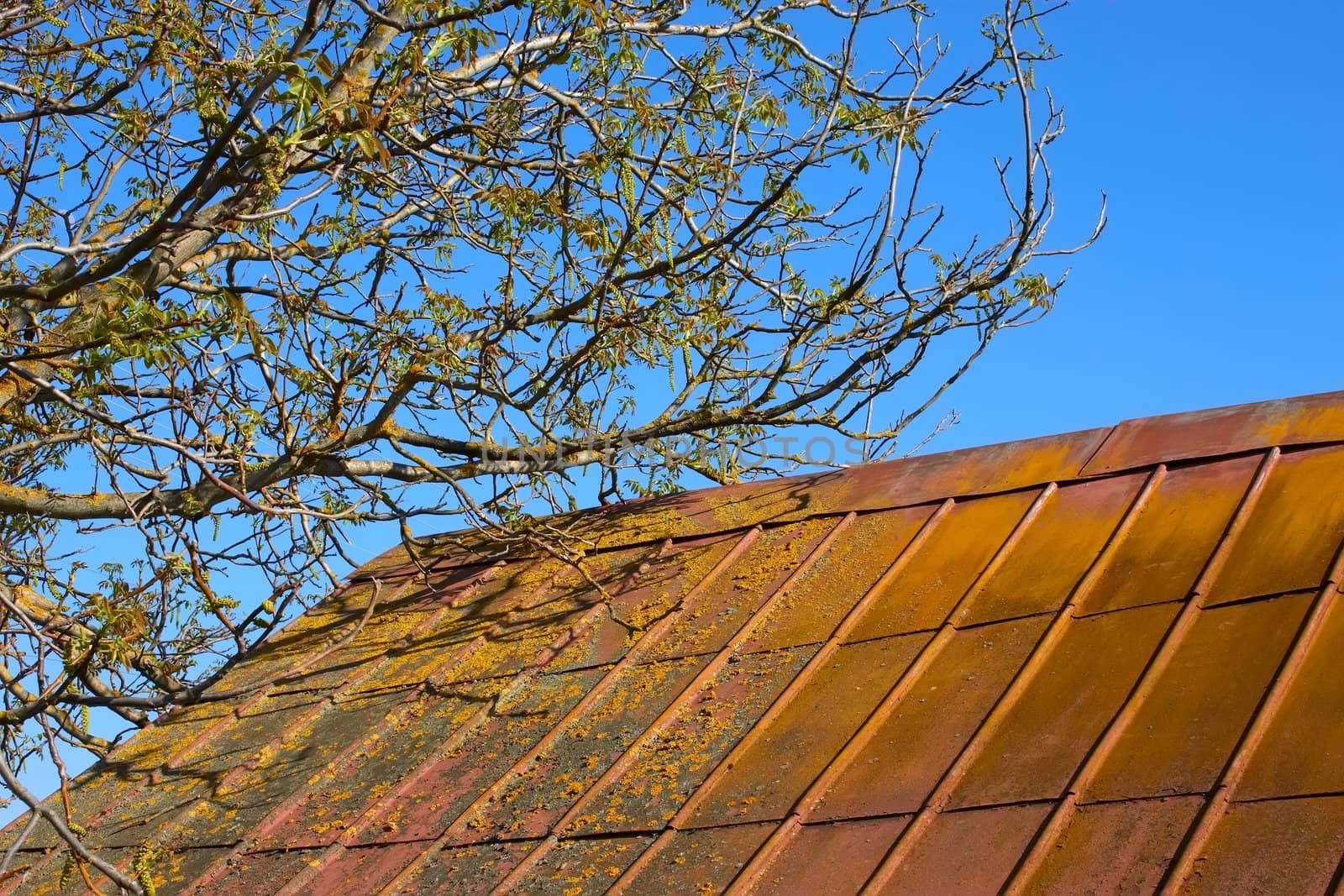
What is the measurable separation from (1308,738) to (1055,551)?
1.51 meters

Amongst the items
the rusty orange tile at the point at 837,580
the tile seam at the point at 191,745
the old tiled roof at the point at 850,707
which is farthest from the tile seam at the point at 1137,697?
the tile seam at the point at 191,745

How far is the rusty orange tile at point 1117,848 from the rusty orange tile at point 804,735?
851mm

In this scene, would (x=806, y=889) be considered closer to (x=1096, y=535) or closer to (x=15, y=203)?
(x=1096, y=535)

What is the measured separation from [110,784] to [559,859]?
2835 millimetres

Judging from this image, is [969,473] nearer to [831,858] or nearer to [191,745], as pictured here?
[831,858]

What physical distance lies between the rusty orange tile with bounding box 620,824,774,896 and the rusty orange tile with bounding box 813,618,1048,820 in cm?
23

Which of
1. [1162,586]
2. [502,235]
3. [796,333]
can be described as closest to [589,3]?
[502,235]

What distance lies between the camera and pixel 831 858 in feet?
10.5

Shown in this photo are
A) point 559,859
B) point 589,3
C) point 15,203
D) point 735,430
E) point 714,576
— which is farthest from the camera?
point 735,430

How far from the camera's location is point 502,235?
765 centimetres

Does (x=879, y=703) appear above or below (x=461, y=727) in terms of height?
below

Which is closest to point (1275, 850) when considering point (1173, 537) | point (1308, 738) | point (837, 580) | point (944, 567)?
point (1308, 738)

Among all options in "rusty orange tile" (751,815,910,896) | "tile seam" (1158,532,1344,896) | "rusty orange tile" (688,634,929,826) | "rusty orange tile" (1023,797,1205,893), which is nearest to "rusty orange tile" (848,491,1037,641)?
"rusty orange tile" (688,634,929,826)

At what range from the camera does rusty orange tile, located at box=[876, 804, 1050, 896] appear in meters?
2.89
